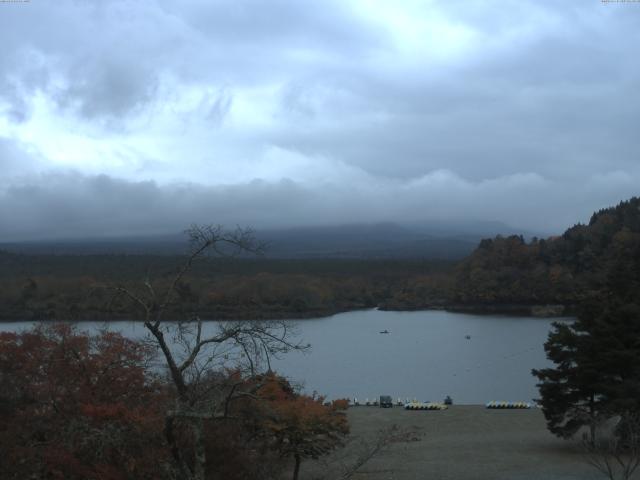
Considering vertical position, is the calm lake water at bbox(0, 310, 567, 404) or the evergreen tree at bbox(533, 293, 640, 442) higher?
the evergreen tree at bbox(533, 293, 640, 442)

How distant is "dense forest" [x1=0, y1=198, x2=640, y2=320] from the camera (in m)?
72.0

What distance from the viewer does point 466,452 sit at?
62.1ft

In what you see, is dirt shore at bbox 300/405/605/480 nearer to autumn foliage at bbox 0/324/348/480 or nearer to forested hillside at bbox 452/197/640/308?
autumn foliage at bbox 0/324/348/480

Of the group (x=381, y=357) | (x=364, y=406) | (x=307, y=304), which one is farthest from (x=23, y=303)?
(x=364, y=406)

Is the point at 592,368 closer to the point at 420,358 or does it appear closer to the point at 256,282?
the point at 420,358

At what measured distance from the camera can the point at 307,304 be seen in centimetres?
7744

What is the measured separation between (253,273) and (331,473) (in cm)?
7617

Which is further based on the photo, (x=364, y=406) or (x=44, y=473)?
(x=364, y=406)

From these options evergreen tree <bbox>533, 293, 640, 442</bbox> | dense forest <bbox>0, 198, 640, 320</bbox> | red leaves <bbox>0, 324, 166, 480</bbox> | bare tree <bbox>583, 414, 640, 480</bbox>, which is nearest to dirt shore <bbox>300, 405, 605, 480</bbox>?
bare tree <bbox>583, 414, 640, 480</bbox>

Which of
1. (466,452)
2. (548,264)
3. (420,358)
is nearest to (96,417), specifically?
(466,452)

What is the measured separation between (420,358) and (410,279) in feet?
169

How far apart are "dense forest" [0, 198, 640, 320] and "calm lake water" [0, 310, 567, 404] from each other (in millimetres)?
8323

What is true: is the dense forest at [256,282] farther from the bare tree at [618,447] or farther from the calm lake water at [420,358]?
the bare tree at [618,447]

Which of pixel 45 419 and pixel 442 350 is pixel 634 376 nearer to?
pixel 45 419
